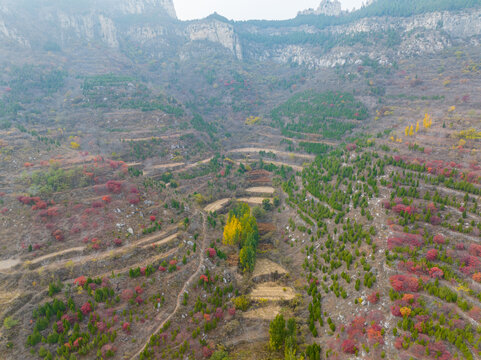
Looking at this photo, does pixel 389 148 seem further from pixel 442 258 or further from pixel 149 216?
pixel 149 216

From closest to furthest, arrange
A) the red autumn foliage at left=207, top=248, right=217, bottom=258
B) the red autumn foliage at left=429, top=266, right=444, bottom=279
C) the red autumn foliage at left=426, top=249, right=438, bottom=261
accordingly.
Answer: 1. the red autumn foliage at left=429, top=266, right=444, bottom=279
2. the red autumn foliage at left=426, top=249, right=438, bottom=261
3. the red autumn foliage at left=207, top=248, right=217, bottom=258

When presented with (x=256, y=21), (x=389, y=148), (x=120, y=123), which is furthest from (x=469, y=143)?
(x=256, y=21)

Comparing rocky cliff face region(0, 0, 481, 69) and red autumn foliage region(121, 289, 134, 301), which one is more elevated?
rocky cliff face region(0, 0, 481, 69)

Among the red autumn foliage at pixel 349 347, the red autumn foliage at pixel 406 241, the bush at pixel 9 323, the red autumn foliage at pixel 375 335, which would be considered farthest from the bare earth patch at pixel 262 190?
the bush at pixel 9 323

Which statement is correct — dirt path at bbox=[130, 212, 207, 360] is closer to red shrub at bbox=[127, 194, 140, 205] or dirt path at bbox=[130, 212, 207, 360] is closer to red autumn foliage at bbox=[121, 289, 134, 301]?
red autumn foliage at bbox=[121, 289, 134, 301]

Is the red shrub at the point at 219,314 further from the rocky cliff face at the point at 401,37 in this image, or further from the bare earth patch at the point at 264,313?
the rocky cliff face at the point at 401,37

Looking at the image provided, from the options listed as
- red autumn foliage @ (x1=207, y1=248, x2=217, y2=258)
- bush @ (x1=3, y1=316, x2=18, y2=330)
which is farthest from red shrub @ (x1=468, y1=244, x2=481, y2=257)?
bush @ (x1=3, y1=316, x2=18, y2=330)

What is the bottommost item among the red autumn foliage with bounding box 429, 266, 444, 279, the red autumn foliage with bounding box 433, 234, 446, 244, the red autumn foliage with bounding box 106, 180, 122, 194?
the red autumn foliage with bounding box 429, 266, 444, 279
